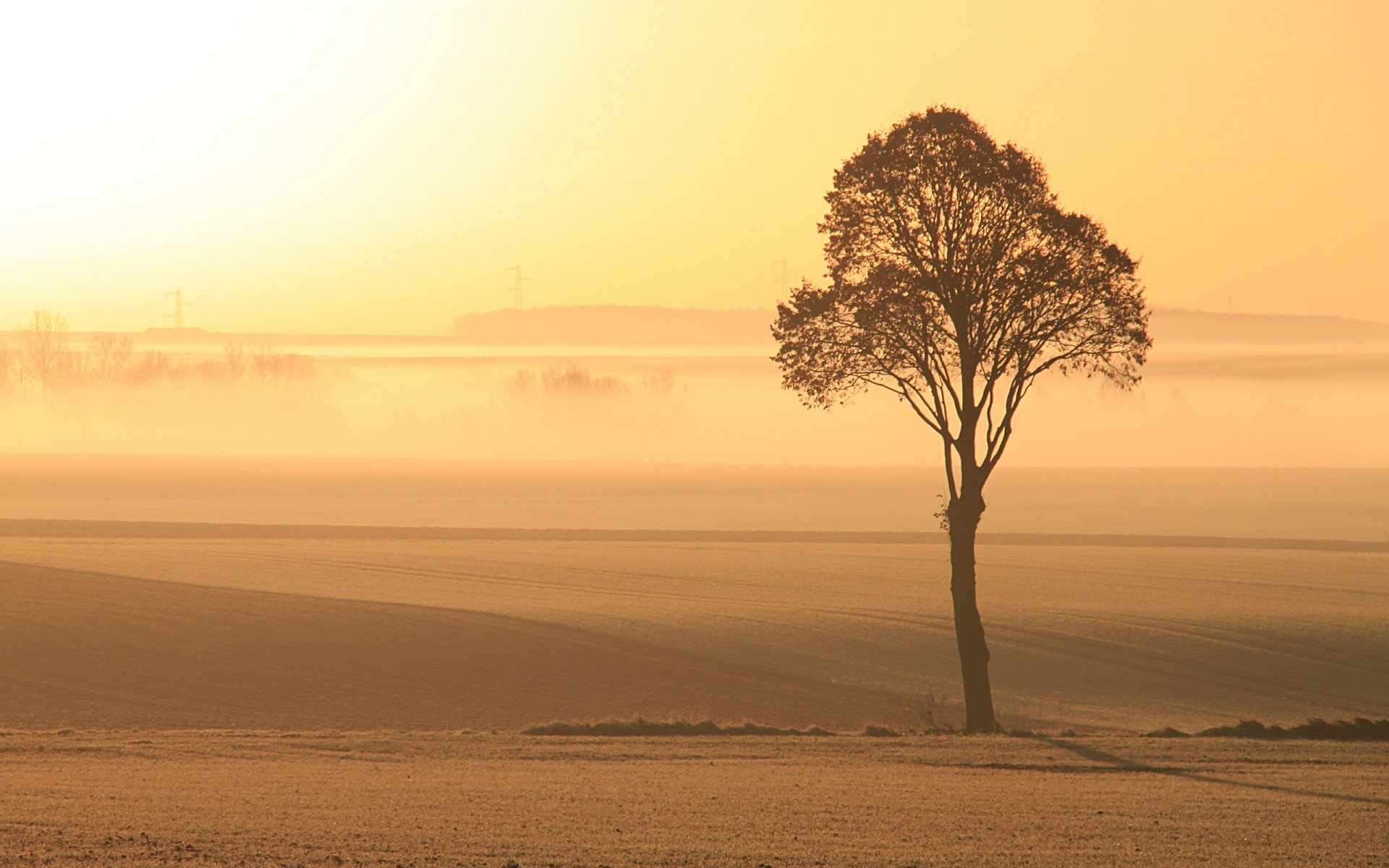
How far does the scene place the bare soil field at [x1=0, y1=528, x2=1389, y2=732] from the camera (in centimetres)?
3200

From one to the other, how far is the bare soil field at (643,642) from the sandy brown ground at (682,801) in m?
6.23

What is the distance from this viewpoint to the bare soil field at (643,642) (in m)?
32.0

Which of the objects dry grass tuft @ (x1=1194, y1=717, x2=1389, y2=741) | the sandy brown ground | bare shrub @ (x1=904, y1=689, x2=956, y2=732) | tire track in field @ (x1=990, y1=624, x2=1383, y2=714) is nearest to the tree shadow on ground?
the sandy brown ground

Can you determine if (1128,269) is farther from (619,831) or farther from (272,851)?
(272,851)

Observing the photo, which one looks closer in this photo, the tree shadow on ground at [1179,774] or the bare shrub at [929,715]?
the tree shadow on ground at [1179,774]

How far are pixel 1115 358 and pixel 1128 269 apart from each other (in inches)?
94.3

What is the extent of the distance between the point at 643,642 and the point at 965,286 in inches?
681

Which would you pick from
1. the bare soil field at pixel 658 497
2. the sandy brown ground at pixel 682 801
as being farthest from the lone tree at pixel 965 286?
the bare soil field at pixel 658 497

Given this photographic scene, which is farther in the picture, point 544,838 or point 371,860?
point 544,838

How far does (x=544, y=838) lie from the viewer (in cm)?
1538

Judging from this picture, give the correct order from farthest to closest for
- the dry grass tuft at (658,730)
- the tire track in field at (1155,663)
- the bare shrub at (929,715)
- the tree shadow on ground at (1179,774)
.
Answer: the tire track in field at (1155,663)
the bare shrub at (929,715)
the dry grass tuft at (658,730)
the tree shadow on ground at (1179,774)

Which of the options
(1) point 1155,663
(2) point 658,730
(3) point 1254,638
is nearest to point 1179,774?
(2) point 658,730

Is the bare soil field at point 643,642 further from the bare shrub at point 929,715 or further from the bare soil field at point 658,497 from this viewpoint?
the bare soil field at point 658,497

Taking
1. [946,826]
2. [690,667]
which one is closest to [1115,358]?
[690,667]
